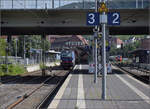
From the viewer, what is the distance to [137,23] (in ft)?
98.8

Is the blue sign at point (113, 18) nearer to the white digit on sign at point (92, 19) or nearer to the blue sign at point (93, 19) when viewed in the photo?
the blue sign at point (93, 19)

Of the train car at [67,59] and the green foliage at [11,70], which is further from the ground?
the train car at [67,59]

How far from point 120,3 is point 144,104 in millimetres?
18565

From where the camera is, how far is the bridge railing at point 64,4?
28.4 meters

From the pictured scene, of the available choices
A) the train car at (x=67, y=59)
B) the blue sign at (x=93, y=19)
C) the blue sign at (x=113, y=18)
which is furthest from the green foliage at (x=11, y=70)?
the blue sign at (x=113, y=18)

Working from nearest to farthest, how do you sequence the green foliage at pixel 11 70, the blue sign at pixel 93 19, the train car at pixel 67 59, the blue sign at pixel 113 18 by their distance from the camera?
the blue sign at pixel 113 18 < the blue sign at pixel 93 19 < the green foliage at pixel 11 70 < the train car at pixel 67 59

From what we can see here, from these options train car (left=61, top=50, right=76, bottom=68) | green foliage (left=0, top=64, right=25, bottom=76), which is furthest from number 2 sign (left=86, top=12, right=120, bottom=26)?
train car (left=61, top=50, right=76, bottom=68)

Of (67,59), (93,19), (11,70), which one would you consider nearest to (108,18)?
(93,19)

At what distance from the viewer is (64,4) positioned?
95.0 ft

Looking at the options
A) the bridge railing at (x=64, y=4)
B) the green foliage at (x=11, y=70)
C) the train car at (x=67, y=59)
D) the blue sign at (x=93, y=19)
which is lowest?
the green foliage at (x=11, y=70)

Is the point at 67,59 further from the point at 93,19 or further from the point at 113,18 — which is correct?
the point at 113,18

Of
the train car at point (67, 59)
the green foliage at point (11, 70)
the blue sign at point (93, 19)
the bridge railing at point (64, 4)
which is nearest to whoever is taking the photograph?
the blue sign at point (93, 19)

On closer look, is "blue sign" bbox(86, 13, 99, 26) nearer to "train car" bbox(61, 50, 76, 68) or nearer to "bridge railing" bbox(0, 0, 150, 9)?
"bridge railing" bbox(0, 0, 150, 9)

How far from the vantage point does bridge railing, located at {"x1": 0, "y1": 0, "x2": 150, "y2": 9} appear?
2844cm
